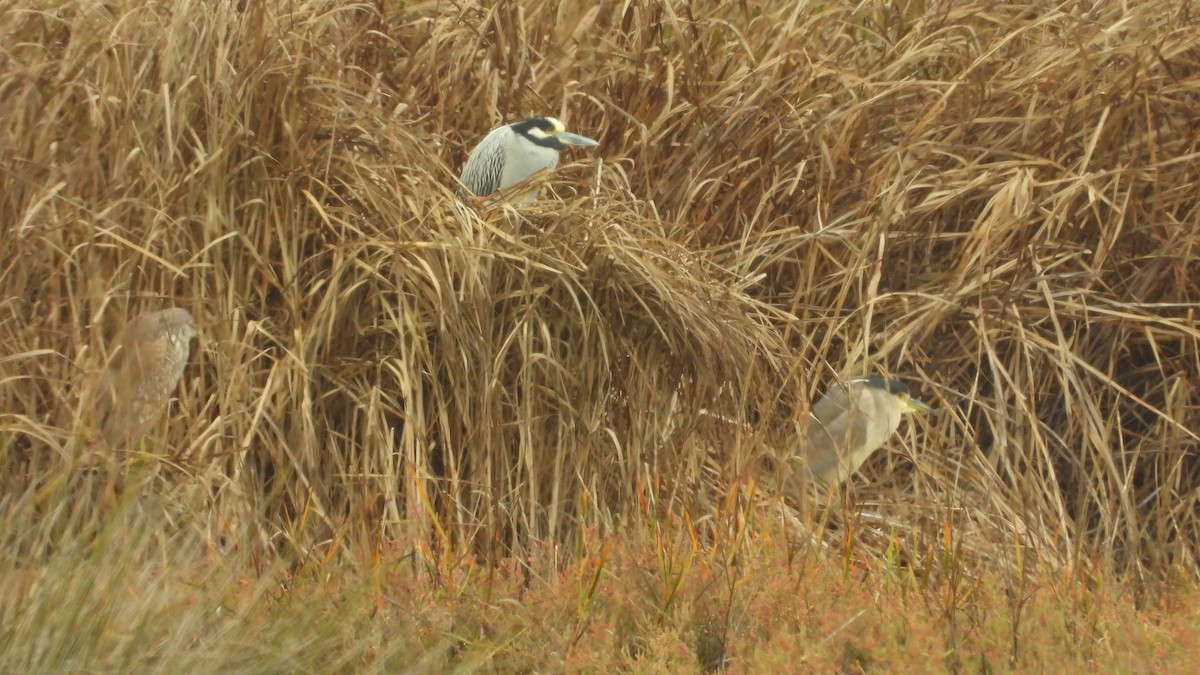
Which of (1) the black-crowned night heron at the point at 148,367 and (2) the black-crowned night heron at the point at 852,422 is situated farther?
(2) the black-crowned night heron at the point at 852,422

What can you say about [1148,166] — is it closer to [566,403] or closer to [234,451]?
[566,403]

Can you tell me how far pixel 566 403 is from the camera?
14.5 ft

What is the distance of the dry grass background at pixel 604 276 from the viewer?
14.1ft

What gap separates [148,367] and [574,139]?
1711mm

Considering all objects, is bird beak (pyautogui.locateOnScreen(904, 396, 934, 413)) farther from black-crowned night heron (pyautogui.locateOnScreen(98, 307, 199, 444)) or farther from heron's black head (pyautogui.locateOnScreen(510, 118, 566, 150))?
black-crowned night heron (pyautogui.locateOnScreen(98, 307, 199, 444))

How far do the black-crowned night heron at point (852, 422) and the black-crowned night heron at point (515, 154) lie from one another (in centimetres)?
112

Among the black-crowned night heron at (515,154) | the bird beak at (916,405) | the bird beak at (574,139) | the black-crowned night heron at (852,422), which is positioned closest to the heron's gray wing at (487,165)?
the black-crowned night heron at (515,154)

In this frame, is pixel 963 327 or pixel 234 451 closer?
pixel 234 451

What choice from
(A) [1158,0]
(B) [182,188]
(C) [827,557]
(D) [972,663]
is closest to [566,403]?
(C) [827,557]

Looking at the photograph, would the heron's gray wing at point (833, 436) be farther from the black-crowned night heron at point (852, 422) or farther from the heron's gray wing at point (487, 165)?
the heron's gray wing at point (487, 165)

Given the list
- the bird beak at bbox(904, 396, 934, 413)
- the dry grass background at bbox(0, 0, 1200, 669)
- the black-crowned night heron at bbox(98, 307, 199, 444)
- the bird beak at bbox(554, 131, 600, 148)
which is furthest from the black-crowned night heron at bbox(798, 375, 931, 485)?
the black-crowned night heron at bbox(98, 307, 199, 444)

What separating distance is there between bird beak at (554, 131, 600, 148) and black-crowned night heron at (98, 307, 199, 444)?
148 centimetres

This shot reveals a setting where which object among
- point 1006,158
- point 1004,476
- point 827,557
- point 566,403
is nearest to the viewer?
point 827,557

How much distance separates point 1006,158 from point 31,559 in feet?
11.2
